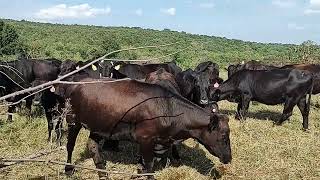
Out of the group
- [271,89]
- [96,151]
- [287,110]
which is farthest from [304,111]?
Answer: [96,151]

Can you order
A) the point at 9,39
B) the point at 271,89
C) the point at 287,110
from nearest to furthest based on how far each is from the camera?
the point at 287,110 → the point at 271,89 → the point at 9,39

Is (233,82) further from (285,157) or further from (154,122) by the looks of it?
(154,122)

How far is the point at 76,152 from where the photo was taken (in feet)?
27.6

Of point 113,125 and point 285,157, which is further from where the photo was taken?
point 285,157

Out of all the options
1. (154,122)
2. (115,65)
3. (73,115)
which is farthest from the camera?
(115,65)

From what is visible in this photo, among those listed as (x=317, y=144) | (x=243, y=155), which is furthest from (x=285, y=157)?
(x=317, y=144)

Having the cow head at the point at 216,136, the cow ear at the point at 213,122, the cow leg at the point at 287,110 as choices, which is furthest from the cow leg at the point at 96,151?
the cow leg at the point at 287,110

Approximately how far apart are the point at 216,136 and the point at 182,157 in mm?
1801

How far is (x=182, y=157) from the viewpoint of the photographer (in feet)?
27.1

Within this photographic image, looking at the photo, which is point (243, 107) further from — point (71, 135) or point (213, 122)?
point (71, 135)

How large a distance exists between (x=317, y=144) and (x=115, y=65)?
688 cm

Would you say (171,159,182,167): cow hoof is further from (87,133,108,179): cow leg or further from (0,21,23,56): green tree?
(0,21,23,56): green tree

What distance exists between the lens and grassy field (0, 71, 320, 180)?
7152 millimetres

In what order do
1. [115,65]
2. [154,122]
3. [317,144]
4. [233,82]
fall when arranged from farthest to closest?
1. [115,65]
2. [233,82]
3. [317,144]
4. [154,122]
